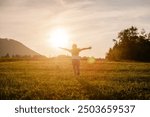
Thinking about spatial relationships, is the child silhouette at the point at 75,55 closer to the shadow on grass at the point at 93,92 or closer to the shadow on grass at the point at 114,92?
the shadow on grass at the point at 93,92

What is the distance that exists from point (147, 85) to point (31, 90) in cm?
560

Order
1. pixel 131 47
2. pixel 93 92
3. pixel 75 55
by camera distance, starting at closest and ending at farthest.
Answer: pixel 93 92
pixel 75 55
pixel 131 47

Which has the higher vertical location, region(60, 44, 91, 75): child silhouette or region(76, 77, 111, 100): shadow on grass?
region(60, 44, 91, 75): child silhouette

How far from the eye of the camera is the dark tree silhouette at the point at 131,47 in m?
69.7

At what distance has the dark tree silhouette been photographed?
6969 centimetres

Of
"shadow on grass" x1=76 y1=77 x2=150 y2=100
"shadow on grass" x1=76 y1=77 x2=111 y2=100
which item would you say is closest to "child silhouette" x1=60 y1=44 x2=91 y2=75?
"shadow on grass" x1=76 y1=77 x2=111 y2=100

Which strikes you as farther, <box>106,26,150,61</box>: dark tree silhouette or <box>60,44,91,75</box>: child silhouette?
<box>106,26,150,61</box>: dark tree silhouette

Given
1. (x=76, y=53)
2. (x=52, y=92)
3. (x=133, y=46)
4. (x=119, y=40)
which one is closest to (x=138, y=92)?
(x=52, y=92)

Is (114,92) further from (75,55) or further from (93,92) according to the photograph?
(75,55)

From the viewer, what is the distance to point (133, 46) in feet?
255

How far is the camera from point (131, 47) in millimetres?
77938

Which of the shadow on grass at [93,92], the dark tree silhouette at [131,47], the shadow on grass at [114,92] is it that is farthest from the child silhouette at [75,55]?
the dark tree silhouette at [131,47]

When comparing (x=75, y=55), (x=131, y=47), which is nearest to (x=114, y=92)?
(x=75, y=55)

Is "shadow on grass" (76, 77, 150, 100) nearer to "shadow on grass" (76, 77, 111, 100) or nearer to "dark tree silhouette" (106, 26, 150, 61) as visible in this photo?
"shadow on grass" (76, 77, 111, 100)
